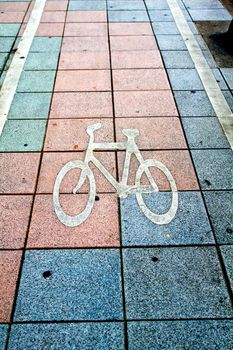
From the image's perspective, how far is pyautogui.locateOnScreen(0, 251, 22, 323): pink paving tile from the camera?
2.69 metres

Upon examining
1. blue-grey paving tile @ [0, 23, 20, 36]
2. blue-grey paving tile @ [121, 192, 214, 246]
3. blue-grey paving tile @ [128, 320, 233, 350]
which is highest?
blue-grey paving tile @ [0, 23, 20, 36]

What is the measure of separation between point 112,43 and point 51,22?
1.62 meters

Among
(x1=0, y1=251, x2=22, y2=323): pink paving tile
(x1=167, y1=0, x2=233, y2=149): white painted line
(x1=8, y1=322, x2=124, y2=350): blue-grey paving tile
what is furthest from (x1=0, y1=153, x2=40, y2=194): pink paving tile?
(x1=167, y1=0, x2=233, y2=149): white painted line

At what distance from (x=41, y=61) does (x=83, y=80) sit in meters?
1.00

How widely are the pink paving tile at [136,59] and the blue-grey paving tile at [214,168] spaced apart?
7.56 ft

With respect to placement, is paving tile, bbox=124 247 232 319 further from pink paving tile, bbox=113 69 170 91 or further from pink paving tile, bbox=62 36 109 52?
pink paving tile, bbox=62 36 109 52

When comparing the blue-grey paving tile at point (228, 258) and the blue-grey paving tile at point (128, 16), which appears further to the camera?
the blue-grey paving tile at point (128, 16)

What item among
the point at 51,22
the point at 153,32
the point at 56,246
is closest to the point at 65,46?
the point at 51,22

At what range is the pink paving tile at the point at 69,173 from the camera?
11.9 feet

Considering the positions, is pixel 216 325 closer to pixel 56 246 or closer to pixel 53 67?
pixel 56 246

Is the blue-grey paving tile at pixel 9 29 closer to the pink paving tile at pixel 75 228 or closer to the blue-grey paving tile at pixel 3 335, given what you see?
the pink paving tile at pixel 75 228

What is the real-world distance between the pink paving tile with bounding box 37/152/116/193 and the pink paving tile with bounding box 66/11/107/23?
4233 millimetres

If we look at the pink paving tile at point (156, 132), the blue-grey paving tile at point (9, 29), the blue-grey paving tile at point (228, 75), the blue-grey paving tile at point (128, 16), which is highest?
the blue-grey paving tile at point (128, 16)

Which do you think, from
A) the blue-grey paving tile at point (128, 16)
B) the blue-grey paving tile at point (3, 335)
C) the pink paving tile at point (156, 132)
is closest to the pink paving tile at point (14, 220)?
the blue-grey paving tile at point (3, 335)
